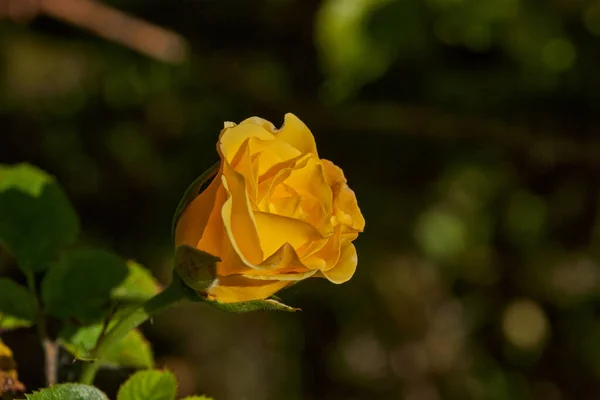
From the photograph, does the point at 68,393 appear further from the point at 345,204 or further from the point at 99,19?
the point at 99,19

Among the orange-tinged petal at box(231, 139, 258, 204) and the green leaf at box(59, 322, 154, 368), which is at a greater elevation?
the orange-tinged petal at box(231, 139, 258, 204)

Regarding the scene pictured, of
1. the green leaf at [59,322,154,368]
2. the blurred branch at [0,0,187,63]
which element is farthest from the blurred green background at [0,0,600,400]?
the green leaf at [59,322,154,368]

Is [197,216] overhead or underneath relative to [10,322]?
overhead

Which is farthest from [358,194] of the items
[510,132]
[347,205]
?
[347,205]

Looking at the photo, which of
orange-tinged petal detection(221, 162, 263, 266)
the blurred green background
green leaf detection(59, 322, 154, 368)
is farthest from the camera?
the blurred green background

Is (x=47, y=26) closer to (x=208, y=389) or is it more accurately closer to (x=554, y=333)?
(x=208, y=389)

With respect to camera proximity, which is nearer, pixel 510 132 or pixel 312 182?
pixel 312 182

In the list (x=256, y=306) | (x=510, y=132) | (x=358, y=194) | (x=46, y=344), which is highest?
(x=256, y=306)

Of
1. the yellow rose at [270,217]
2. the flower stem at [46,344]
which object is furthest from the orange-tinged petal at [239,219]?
the flower stem at [46,344]

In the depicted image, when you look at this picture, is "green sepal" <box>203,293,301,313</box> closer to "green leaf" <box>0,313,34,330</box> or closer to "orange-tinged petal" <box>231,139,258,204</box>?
"orange-tinged petal" <box>231,139,258,204</box>
